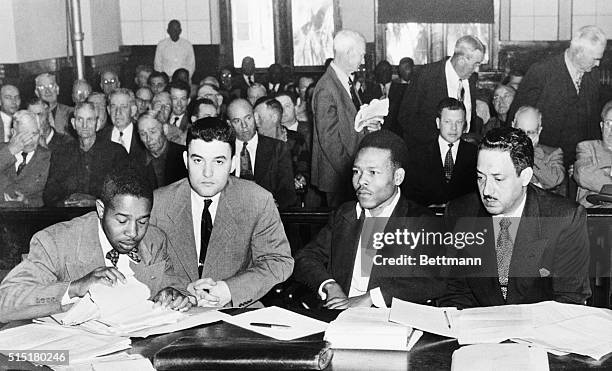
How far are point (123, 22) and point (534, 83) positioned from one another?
8723 mm

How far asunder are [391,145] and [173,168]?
2.75 metres

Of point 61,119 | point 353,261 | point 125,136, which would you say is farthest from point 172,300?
point 61,119

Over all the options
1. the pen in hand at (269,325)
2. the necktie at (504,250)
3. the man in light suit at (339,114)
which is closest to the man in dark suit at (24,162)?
the man in light suit at (339,114)

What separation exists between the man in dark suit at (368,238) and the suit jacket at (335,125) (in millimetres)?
1690

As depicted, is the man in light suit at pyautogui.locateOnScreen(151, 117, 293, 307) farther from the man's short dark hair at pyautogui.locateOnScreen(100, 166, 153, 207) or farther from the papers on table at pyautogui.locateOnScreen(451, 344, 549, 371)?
the papers on table at pyautogui.locateOnScreen(451, 344, 549, 371)

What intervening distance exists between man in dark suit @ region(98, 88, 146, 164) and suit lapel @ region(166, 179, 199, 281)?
125 inches

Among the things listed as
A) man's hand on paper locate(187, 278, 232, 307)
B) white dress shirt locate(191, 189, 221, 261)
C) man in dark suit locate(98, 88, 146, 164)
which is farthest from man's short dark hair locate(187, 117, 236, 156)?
man in dark suit locate(98, 88, 146, 164)

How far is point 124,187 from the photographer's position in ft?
9.95

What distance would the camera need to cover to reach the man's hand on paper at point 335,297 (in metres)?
3.40

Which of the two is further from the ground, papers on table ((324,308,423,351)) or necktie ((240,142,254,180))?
necktie ((240,142,254,180))

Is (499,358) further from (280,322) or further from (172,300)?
(172,300)

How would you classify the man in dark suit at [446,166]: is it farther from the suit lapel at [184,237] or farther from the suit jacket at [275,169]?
the suit lapel at [184,237]

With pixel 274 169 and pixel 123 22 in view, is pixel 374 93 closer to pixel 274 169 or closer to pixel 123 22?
pixel 274 169

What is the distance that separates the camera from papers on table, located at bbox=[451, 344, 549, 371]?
2.37 metres
